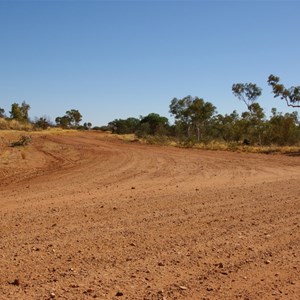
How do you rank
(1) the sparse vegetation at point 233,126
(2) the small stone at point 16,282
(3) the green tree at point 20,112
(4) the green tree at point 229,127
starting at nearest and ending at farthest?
(2) the small stone at point 16,282 → (1) the sparse vegetation at point 233,126 → (4) the green tree at point 229,127 → (3) the green tree at point 20,112

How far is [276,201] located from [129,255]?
4.80m

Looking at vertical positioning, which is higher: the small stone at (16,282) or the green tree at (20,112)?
the green tree at (20,112)

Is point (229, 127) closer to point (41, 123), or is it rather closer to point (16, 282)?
point (41, 123)

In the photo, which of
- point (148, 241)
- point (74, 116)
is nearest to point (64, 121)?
point (74, 116)

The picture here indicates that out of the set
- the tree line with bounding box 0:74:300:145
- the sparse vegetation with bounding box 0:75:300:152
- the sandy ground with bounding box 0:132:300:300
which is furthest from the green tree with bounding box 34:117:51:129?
the sandy ground with bounding box 0:132:300:300

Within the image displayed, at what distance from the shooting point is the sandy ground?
4.31 m

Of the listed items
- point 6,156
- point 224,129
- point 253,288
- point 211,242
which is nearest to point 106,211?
point 211,242

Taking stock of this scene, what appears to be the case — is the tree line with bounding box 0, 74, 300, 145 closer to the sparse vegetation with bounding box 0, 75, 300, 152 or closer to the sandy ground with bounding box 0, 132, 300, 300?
the sparse vegetation with bounding box 0, 75, 300, 152

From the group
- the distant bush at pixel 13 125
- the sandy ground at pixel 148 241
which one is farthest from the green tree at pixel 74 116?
the sandy ground at pixel 148 241

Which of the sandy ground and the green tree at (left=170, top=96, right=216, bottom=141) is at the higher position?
the green tree at (left=170, top=96, right=216, bottom=141)

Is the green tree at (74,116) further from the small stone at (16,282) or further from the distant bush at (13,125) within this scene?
the small stone at (16,282)

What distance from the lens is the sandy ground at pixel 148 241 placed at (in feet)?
14.1

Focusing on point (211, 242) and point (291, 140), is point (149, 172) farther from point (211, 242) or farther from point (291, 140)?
point (291, 140)

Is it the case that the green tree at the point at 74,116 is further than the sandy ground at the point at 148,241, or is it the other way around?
the green tree at the point at 74,116
